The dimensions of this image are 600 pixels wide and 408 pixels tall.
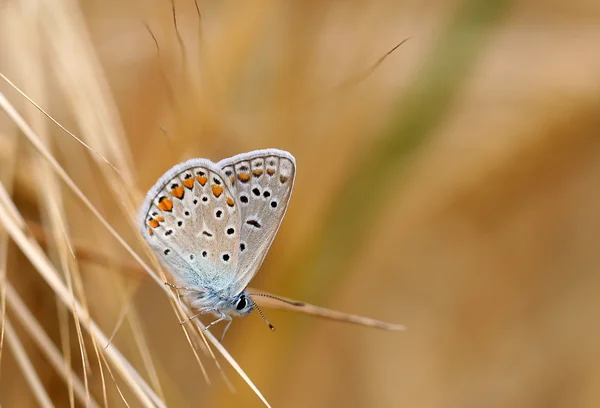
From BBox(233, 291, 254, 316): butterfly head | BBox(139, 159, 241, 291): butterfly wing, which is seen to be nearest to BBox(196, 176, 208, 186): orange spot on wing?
BBox(139, 159, 241, 291): butterfly wing

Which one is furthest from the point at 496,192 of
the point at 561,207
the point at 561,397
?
the point at 561,397

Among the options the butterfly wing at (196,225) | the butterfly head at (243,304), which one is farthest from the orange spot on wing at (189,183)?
the butterfly head at (243,304)

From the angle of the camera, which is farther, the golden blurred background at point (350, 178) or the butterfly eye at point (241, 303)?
the butterfly eye at point (241, 303)

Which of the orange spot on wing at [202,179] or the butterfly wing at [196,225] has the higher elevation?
the orange spot on wing at [202,179]

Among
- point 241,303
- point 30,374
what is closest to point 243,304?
point 241,303

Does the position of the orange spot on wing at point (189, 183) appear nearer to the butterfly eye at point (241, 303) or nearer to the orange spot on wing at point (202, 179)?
the orange spot on wing at point (202, 179)

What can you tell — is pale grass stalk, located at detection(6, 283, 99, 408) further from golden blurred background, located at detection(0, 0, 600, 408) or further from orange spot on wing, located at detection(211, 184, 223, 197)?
orange spot on wing, located at detection(211, 184, 223, 197)
